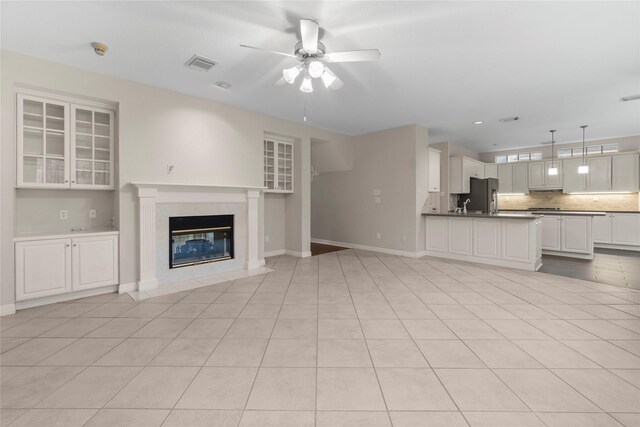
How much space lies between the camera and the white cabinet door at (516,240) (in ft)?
16.5

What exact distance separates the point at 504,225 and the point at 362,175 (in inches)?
126

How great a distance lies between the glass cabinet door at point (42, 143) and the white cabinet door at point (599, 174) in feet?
36.2

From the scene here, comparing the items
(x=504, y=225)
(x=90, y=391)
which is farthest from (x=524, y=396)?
(x=504, y=225)

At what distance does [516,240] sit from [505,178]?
4631 millimetres

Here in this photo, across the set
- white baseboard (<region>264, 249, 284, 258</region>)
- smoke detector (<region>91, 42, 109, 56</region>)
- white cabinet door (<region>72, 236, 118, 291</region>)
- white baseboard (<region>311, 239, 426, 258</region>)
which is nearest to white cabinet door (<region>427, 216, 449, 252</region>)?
white baseboard (<region>311, 239, 426, 258</region>)

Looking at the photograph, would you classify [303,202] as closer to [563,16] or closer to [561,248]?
[563,16]

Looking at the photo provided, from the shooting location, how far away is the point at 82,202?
3.84 m

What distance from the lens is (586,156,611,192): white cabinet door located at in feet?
23.9

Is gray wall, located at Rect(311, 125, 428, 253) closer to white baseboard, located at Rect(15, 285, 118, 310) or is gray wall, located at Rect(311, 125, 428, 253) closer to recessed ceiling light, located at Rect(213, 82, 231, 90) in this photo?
recessed ceiling light, located at Rect(213, 82, 231, 90)

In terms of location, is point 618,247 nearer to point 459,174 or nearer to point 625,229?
point 625,229

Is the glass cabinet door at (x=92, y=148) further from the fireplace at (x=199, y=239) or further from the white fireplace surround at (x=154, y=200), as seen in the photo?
the fireplace at (x=199, y=239)

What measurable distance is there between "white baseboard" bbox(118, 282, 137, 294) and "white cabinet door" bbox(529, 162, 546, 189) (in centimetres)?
1011

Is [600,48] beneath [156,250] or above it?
above

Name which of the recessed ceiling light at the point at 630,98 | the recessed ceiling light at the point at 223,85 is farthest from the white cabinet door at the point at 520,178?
the recessed ceiling light at the point at 223,85
